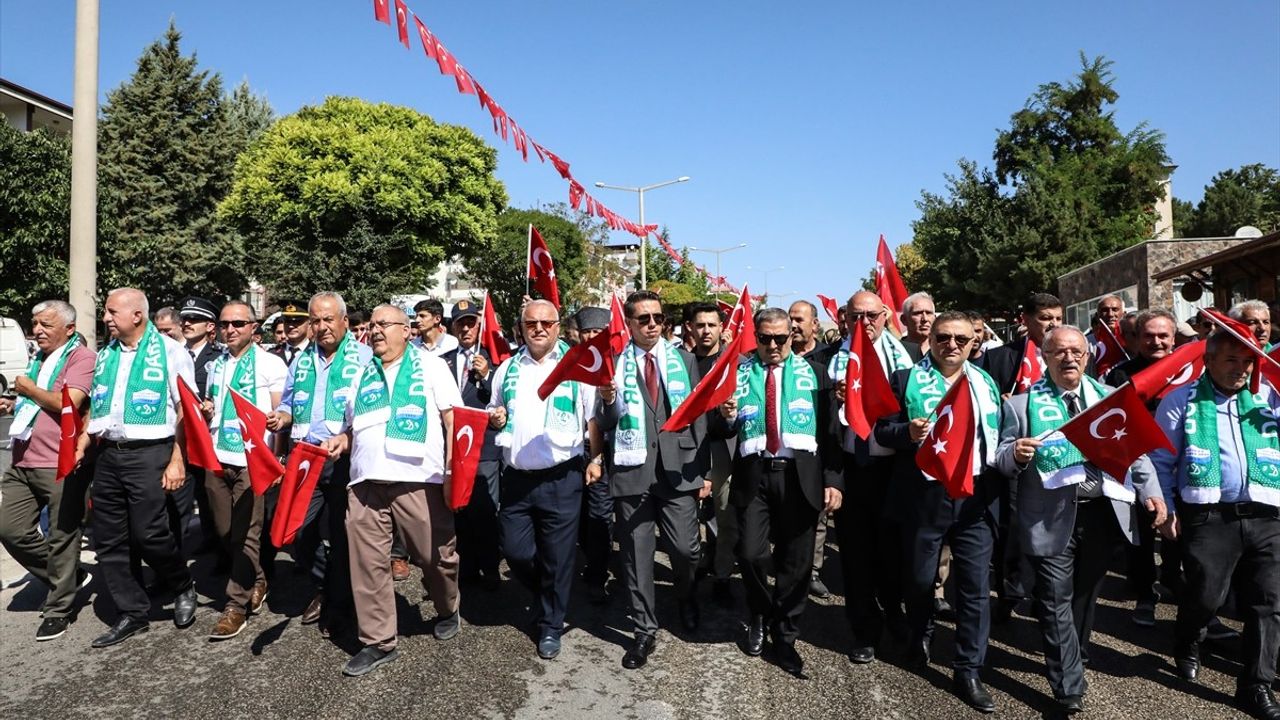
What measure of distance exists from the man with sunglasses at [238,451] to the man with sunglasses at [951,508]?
3790 mm

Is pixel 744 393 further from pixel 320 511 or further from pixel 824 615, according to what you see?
pixel 320 511

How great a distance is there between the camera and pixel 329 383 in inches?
213

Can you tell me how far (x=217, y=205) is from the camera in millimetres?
32281

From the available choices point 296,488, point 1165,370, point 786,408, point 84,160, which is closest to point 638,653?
point 786,408

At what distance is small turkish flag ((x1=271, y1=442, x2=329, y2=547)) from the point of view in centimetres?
494

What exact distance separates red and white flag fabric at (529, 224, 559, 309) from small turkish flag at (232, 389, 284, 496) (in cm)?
255

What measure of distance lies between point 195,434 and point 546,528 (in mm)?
2208

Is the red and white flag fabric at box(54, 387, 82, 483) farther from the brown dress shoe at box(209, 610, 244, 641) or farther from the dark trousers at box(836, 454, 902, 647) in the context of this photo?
the dark trousers at box(836, 454, 902, 647)

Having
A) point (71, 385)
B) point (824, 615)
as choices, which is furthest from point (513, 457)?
point (71, 385)

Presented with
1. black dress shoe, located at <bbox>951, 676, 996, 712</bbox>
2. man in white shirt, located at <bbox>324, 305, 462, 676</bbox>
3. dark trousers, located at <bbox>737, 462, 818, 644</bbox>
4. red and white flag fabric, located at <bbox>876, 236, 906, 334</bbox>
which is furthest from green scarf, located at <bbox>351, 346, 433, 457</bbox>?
red and white flag fabric, located at <bbox>876, 236, 906, 334</bbox>

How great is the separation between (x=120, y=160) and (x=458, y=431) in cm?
3358

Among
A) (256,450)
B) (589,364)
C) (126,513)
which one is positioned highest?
(589,364)

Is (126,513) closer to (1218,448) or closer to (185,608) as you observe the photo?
(185,608)

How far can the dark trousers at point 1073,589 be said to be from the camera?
4.19 m
